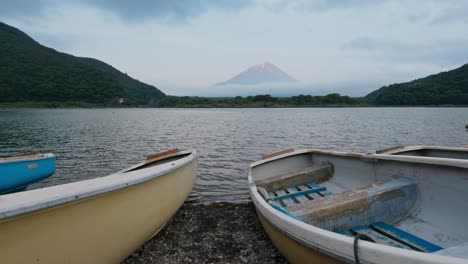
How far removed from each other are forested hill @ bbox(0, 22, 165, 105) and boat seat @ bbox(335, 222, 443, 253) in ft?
453

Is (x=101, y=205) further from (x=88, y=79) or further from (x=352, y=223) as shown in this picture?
(x=88, y=79)

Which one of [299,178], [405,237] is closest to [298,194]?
[299,178]

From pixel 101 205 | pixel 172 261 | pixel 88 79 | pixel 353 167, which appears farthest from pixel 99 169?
pixel 88 79

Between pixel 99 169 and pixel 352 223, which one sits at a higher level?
pixel 352 223

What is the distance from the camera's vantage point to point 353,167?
591 centimetres

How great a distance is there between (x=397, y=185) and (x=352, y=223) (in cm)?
115

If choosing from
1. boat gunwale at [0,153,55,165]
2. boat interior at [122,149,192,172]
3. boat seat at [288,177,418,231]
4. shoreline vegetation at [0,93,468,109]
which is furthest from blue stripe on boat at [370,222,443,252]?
shoreline vegetation at [0,93,468,109]

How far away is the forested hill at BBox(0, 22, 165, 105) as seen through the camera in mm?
108188

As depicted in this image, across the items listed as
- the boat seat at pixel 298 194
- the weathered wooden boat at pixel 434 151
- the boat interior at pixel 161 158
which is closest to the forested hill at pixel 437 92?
the weathered wooden boat at pixel 434 151

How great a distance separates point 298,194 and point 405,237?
2278 mm

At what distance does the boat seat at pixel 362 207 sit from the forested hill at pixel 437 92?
126372 mm

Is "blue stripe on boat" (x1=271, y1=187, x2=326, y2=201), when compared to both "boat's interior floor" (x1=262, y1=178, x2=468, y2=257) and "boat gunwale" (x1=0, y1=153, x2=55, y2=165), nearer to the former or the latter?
"boat's interior floor" (x1=262, y1=178, x2=468, y2=257)

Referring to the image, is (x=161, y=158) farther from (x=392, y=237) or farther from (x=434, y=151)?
(x=434, y=151)

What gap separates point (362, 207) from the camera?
4.08 meters
